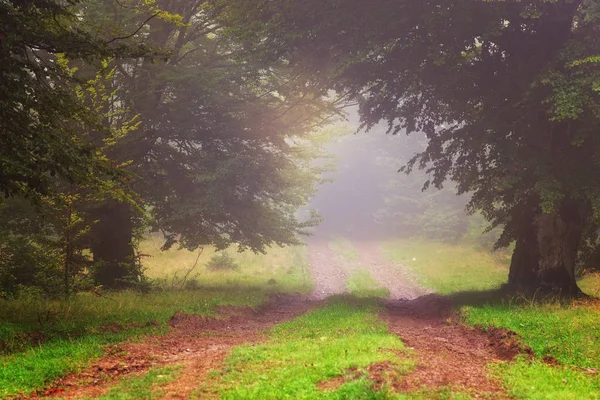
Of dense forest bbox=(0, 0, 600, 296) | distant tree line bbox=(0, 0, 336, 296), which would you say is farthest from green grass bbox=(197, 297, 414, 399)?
distant tree line bbox=(0, 0, 336, 296)

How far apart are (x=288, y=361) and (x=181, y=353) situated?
239 cm

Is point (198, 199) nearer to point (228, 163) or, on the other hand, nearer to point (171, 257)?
point (228, 163)

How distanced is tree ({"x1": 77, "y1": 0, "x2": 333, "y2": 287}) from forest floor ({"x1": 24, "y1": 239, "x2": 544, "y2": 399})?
15.8 ft

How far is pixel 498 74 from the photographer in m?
14.4

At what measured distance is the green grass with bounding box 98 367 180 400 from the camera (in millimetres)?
6156

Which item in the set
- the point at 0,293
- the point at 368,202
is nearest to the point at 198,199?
the point at 0,293

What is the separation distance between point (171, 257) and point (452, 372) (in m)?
22.9

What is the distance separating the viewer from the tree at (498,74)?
12.3 m

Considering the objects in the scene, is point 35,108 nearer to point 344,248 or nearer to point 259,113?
point 259,113

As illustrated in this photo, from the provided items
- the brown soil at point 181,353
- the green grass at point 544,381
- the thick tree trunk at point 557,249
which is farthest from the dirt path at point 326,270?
the green grass at point 544,381

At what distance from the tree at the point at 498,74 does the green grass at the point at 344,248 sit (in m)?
A: 20.5

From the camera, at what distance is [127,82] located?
1605 centimetres

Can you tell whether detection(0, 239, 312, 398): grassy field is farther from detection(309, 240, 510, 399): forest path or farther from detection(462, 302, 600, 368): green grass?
detection(462, 302, 600, 368): green grass

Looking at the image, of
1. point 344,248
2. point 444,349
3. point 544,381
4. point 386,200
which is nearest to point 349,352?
point 444,349
